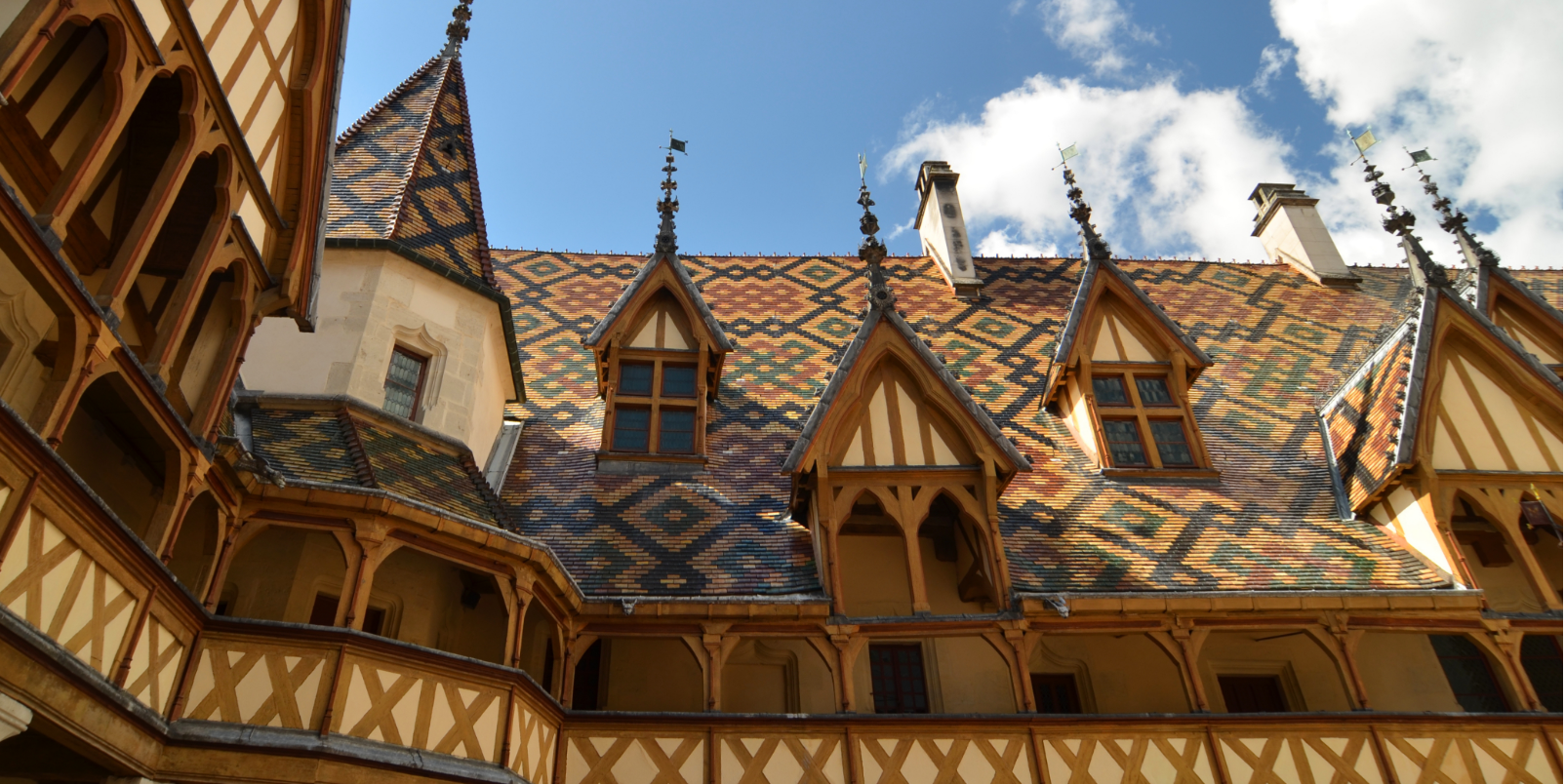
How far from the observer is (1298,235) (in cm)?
2092

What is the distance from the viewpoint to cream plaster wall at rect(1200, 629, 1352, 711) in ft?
34.3

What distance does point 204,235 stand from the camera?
23.5 feet

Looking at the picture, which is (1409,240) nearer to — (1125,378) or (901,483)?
(1125,378)

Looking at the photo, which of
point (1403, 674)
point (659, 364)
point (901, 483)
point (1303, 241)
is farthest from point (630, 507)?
point (1303, 241)

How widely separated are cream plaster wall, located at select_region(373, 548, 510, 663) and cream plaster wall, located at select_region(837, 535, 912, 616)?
363cm

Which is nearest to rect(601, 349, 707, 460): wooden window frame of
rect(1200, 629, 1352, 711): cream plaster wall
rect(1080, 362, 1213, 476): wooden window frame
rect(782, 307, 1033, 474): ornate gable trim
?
rect(782, 307, 1033, 474): ornate gable trim

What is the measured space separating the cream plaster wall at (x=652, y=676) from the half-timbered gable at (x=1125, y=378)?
19.3 ft

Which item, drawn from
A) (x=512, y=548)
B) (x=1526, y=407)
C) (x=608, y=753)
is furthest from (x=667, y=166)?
(x=1526, y=407)

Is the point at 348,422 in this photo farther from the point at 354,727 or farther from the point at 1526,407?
the point at 1526,407

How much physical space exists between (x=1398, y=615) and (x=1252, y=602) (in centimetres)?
157

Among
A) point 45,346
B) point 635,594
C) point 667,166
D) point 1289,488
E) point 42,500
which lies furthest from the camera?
point 667,166

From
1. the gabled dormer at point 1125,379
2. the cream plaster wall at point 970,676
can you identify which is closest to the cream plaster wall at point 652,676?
the cream plaster wall at point 970,676

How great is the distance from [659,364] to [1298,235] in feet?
50.1

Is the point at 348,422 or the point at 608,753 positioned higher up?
the point at 348,422
